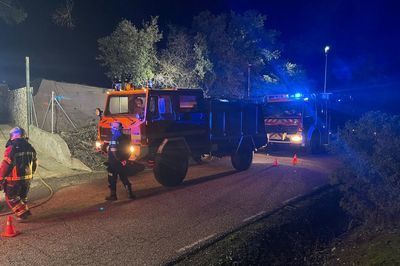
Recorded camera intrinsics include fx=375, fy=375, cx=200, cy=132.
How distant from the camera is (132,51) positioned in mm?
16750

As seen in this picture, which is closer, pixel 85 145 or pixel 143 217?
pixel 143 217

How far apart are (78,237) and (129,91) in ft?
14.8

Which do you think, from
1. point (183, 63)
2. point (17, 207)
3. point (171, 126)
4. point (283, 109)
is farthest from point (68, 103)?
point (17, 207)

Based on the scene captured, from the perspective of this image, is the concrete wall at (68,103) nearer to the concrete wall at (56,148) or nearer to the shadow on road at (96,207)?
the concrete wall at (56,148)

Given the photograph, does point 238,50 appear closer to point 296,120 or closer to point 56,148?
point 296,120

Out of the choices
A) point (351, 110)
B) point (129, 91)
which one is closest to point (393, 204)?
point (129, 91)

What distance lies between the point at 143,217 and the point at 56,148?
20.0 feet

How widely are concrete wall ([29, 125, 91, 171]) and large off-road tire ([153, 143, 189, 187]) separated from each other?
9.78 ft

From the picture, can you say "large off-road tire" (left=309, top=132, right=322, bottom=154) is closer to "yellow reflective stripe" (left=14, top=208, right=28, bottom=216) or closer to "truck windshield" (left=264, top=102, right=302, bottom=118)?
"truck windshield" (left=264, top=102, right=302, bottom=118)

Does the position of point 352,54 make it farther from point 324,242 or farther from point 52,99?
point 324,242

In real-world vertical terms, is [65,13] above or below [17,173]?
above

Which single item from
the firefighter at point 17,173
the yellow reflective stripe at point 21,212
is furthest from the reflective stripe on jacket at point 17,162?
the yellow reflective stripe at point 21,212

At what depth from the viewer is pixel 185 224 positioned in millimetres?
6289

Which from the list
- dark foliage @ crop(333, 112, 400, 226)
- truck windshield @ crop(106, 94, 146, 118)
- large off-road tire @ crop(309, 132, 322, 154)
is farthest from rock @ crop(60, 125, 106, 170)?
large off-road tire @ crop(309, 132, 322, 154)
